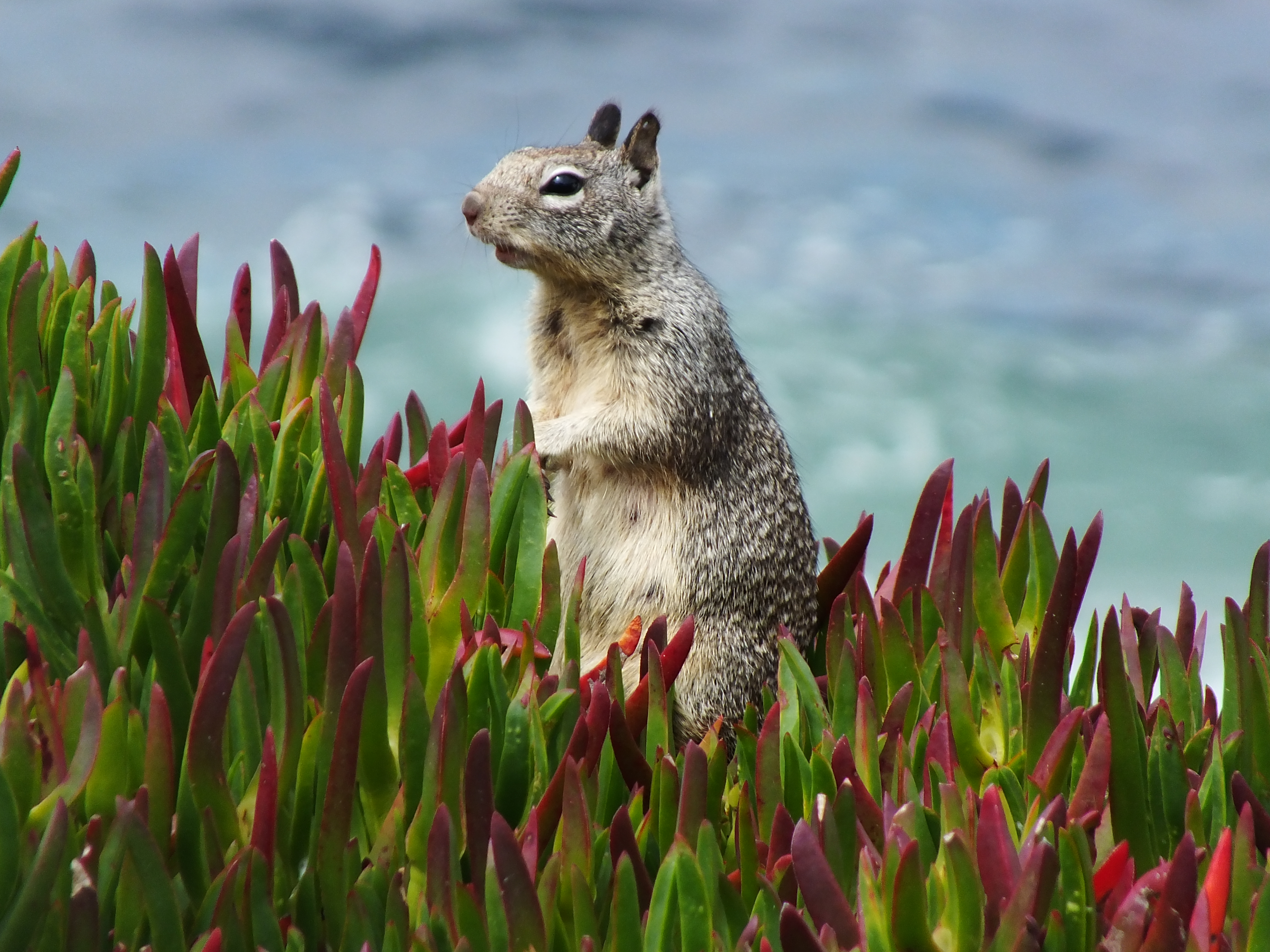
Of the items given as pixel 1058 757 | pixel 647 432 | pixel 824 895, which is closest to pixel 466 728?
pixel 824 895

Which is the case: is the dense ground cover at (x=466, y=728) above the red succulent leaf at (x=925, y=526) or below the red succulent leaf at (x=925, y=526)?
below

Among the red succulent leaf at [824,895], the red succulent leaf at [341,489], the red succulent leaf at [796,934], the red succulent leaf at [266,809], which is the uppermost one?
the red succulent leaf at [341,489]

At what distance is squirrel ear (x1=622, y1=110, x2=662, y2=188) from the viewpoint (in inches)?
173

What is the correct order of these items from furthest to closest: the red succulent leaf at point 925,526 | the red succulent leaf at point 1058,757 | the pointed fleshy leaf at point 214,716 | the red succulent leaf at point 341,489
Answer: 1. the red succulent leaf at point 925,526
2. the red succulent leaf at point 341,489
3. the red succulent leaf at point 1058,757
4. the pointed fleshy leaf at point 214,716

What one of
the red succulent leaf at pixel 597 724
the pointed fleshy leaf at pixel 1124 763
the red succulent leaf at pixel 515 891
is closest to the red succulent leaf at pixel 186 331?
the red succulent leaf at pixel 597 724

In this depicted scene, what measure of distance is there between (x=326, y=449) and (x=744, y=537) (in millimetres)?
1374

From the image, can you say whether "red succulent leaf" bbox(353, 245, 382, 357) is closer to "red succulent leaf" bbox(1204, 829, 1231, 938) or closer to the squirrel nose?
the squirrel nose

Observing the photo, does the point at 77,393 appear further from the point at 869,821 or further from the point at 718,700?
the point at 869,821

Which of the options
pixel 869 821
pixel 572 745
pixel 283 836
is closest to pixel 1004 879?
pixel 869 821

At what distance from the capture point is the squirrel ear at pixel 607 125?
4727mm

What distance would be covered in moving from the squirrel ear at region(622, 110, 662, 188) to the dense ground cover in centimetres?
159

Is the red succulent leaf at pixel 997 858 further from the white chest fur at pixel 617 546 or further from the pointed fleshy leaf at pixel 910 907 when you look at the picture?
the white chest fur at pixel 617 546

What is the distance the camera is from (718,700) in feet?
10.6

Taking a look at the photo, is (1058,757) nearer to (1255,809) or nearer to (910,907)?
(1255,809)
